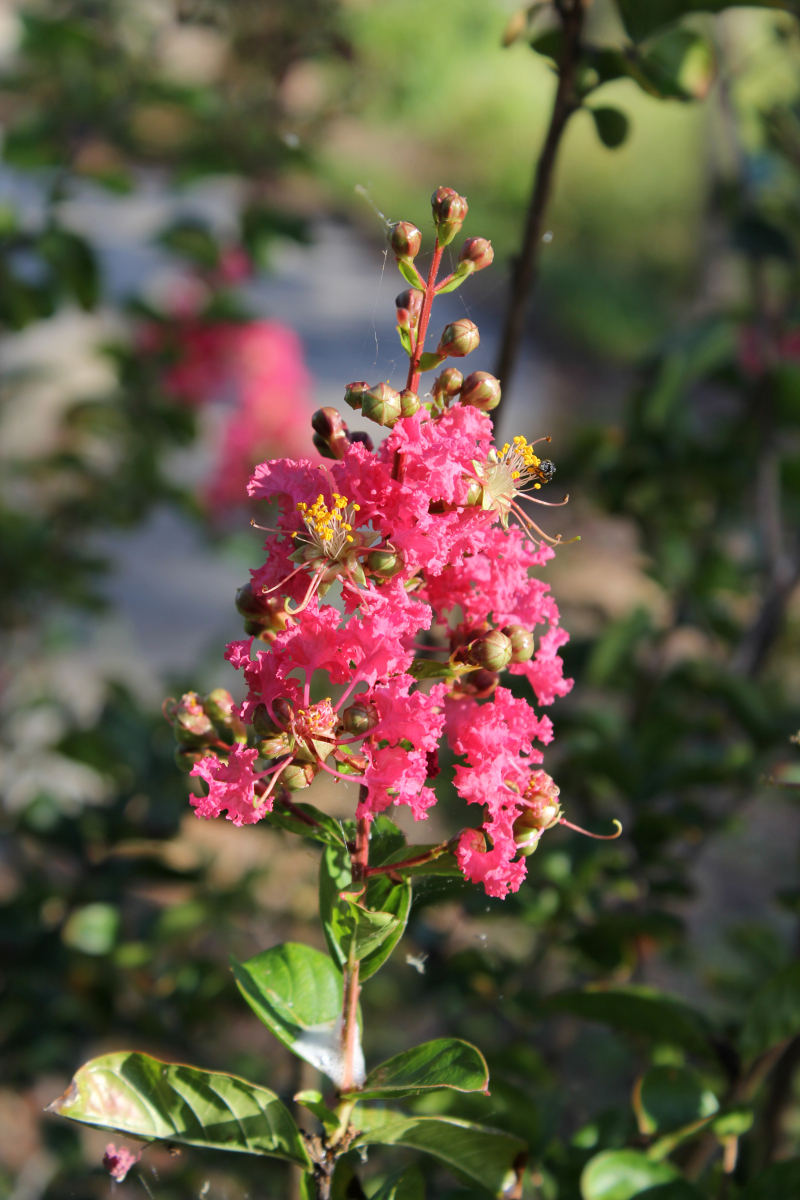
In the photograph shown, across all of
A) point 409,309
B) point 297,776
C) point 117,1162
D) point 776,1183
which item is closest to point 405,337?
point 409,309

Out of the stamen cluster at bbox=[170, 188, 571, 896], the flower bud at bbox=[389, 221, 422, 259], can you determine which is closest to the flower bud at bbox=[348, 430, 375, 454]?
the stamen cluster at bbox=[170, 188, 571, 896]

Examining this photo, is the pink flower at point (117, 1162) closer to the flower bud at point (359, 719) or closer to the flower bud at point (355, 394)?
the flower bud at point (359, 719)

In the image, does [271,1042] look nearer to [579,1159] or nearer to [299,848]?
[579,1159]

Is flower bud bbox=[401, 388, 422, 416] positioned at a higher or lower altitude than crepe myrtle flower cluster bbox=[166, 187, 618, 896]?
higher

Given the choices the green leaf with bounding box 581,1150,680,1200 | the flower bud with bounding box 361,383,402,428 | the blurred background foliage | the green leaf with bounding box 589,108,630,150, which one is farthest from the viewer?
the blurred background foliage

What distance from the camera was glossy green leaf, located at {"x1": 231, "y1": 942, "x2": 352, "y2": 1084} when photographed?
557 millimetres

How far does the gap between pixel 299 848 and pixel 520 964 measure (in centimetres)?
46

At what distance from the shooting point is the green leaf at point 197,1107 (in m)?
0.55

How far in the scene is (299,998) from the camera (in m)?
0.58

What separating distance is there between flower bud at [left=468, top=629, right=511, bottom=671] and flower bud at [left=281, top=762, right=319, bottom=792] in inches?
4.4

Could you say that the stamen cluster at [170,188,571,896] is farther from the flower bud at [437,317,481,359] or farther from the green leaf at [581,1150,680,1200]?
the green leaf at [581,1150,680,1200]

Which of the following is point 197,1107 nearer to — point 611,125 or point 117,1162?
point 117,1162

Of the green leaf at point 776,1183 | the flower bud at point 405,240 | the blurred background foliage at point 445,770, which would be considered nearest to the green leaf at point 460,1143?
the blurred background foliage at point 445,770

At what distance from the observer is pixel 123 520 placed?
1.97 metres
